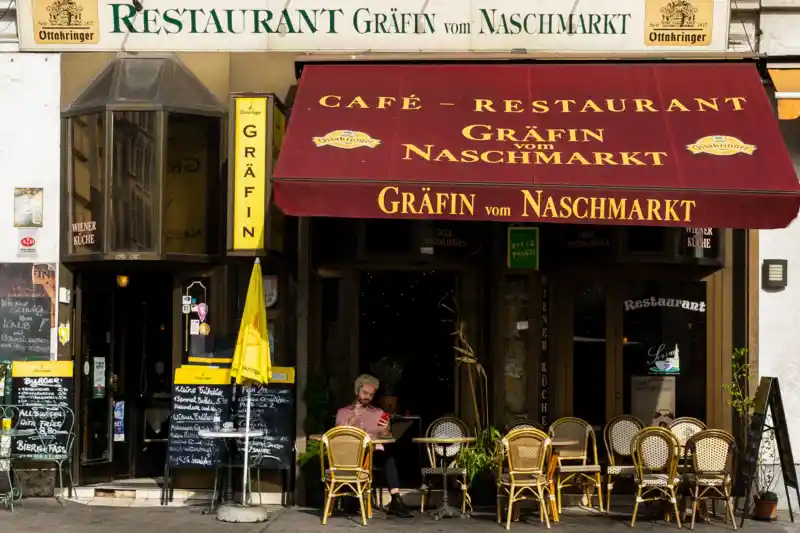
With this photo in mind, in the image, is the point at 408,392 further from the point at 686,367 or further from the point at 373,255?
the point at 686,367

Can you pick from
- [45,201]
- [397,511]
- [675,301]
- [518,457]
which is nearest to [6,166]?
[45,201]

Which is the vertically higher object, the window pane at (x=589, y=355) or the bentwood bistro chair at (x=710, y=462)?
the window pane at (x=589, y=355)

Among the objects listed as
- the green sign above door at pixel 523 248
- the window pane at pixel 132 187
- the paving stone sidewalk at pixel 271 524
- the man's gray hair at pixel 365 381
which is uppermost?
the window pane at pixel 132 187

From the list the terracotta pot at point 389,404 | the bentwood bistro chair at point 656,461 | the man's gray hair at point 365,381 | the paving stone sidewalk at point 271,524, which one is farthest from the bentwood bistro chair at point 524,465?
the terracotta pot at point 389,404

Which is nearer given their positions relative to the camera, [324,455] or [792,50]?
[324,455]

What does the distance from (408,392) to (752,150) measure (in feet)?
14.7

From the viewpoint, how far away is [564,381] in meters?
11.5

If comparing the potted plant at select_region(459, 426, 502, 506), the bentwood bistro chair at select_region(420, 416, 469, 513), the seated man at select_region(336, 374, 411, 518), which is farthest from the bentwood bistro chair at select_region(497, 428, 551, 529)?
the seated man at select_region(336, 374, 411, 518)

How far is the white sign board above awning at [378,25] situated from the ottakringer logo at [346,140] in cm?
185

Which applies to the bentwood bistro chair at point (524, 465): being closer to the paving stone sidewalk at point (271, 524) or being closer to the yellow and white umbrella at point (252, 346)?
the paving stone sidewalk at point (271, 524)

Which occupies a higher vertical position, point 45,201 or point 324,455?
point 45,201

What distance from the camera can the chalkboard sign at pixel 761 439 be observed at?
10.2 metres

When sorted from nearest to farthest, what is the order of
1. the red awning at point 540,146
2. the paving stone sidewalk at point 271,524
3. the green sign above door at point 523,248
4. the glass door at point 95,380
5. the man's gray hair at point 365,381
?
the red awning at point 540,146
the paving stone sidewalk at point 271,524
the man's gray hair at point 365,381
the green sign above door at point 523,248
the glass door at point 95,380

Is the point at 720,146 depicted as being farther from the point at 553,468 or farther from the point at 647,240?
the point at 553,468
